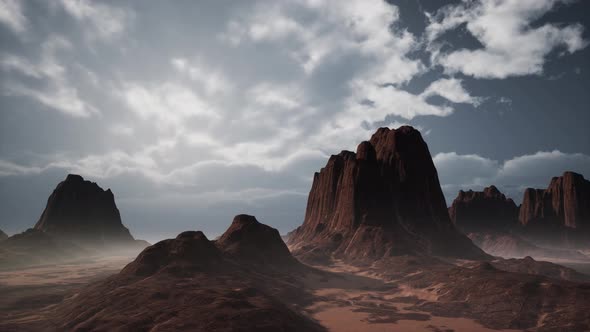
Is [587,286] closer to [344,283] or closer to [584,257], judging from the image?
[344,283]

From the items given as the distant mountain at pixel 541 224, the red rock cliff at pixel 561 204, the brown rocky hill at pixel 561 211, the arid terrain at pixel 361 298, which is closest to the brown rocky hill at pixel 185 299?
the arid terrain at pixel 361 298

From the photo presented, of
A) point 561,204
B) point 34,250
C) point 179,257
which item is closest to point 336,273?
point 179,257

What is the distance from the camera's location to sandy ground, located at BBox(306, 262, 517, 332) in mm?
40562

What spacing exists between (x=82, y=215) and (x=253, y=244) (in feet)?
443

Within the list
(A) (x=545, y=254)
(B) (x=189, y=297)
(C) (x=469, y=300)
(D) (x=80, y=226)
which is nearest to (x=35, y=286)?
(B) (x=189, y=297)

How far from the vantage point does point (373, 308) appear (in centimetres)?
4972

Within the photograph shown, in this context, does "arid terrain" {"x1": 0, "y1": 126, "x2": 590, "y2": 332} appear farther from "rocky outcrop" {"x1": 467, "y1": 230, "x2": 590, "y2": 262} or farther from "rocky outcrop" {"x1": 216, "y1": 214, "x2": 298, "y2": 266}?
"rocky outcrop" {"x1": 467, "y1": 230, "x2": 590, "y2": 262}

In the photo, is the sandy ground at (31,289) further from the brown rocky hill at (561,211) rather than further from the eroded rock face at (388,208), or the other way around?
the brown rocky hill at (561,211)

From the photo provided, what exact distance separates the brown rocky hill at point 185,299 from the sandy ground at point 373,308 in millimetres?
4296

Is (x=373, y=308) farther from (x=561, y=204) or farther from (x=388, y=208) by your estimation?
(x=561, y=204)

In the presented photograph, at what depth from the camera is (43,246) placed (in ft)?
396

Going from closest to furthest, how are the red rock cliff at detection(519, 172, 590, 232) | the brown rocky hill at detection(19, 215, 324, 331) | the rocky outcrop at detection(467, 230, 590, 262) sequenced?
the brown rocky hill at detection(19, 215, 324, 331)
the rocky outcrop at detection(467, 230, 590, 262)
the red rock cliff at detection(519, 172, 590, 232)

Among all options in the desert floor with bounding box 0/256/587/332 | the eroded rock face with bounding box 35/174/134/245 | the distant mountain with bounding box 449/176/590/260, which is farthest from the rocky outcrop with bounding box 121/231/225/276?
the distant mountain with bounding box 449/176/590/260

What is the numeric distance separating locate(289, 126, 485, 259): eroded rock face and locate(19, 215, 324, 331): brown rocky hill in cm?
4074
